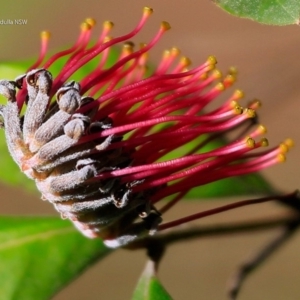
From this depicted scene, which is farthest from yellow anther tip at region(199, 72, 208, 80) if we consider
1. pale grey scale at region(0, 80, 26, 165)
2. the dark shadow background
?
the dark shadow background

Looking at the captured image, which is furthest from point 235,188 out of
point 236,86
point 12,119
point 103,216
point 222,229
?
point 236,86

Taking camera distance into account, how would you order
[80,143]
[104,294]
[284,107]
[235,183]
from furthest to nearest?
[104,294] → [284,107] → [235,183] → [80,143]

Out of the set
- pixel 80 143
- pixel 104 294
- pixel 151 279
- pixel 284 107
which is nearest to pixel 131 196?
pixel 80 143

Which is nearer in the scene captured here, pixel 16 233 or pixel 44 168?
pixel 44 168

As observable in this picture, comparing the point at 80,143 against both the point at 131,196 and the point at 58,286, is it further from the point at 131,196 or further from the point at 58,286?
the point at 58,286

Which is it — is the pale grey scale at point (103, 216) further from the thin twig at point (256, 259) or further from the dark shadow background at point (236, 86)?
the dark shadow background at point (236, 86)

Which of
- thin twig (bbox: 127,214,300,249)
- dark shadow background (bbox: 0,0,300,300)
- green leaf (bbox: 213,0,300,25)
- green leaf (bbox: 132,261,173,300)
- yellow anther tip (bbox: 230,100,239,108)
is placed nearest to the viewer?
green leaf (bbox: 213,0,300,25)

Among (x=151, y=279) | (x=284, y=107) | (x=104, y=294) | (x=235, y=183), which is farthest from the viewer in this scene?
(x=104, y=294)

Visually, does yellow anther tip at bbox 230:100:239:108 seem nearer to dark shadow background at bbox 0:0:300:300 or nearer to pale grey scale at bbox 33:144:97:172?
pale grey scale at bbox 33:144:97:172
